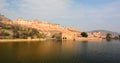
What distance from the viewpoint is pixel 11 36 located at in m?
114

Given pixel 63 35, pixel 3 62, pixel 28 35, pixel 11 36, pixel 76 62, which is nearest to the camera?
pixel 3 62

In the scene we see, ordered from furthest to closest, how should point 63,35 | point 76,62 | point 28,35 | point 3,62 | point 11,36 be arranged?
point 63,35 → point 28,35 → point 11,36 → point 76,62 → point 3,62

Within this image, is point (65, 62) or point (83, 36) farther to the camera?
point (83, 36)

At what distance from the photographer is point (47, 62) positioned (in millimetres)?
31969

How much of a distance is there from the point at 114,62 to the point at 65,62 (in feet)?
30.2

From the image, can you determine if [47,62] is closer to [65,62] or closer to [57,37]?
[65,62]

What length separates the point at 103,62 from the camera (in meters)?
34.8

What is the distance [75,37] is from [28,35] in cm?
5365

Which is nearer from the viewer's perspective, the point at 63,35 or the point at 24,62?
the point at 24,62

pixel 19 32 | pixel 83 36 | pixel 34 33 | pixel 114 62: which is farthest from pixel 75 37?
pixel 114 62

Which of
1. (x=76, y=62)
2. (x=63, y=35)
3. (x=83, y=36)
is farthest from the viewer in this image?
(x=83, y=36)

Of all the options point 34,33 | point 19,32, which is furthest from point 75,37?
point 19,32

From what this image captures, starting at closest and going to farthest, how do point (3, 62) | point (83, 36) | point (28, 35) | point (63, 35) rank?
1. point (3, 62)
2. point (28, 35)
3. point (63, 35)
4. point (83, 36)

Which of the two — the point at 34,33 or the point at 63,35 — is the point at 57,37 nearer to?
the point at 63,35
